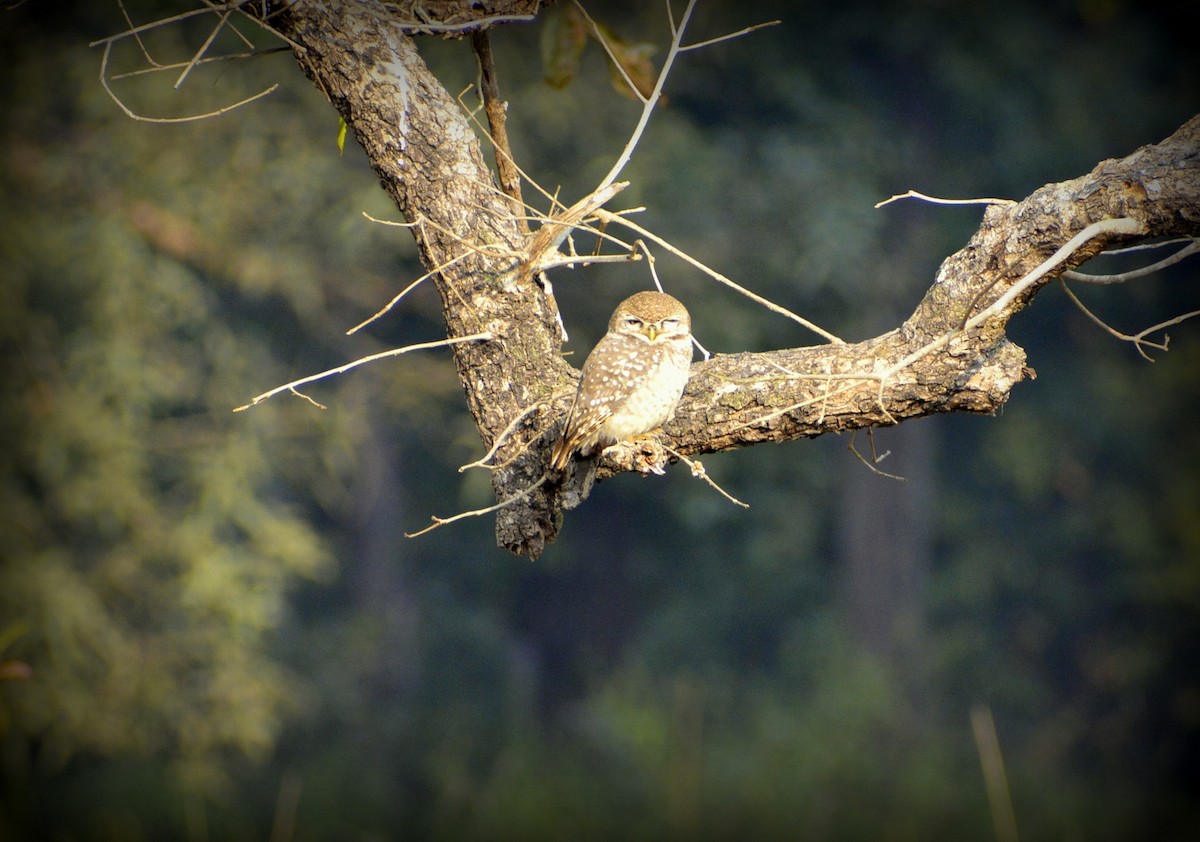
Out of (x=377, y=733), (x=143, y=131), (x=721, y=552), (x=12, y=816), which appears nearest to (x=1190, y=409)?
(x=721, y=552)

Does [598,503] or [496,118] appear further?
[598,503]

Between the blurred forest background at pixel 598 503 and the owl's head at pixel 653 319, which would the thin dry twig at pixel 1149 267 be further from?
the blurred forest background at pixel 598 503

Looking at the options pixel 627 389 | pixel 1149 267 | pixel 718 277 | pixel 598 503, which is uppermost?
pixel 1149 267

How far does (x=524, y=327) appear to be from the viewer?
253cm

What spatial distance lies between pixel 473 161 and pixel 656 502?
772 centimetres

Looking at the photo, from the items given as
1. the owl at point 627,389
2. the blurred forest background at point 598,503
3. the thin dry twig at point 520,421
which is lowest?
the blurred forest background at point 598,503

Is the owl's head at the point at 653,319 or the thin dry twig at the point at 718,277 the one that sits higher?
the thin dry twig at the point at 718,277

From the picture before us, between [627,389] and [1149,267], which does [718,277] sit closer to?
[627,389]

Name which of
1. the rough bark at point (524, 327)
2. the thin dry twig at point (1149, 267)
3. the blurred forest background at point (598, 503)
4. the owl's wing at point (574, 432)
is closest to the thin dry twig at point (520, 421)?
the rough bark at point (524, 327)

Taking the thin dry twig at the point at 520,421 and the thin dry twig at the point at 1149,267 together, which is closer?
the thin dry twig at the point at 1149,267

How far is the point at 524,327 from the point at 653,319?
35cm

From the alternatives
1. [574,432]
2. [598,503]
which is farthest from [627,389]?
[598,503]

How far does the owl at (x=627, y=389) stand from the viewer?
2.35 metres

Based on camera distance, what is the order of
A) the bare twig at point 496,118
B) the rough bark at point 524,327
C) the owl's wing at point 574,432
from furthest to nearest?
the bare twig at point 496,118 < the owl's wing at point 574,432 < the rough bark at point 524,327
